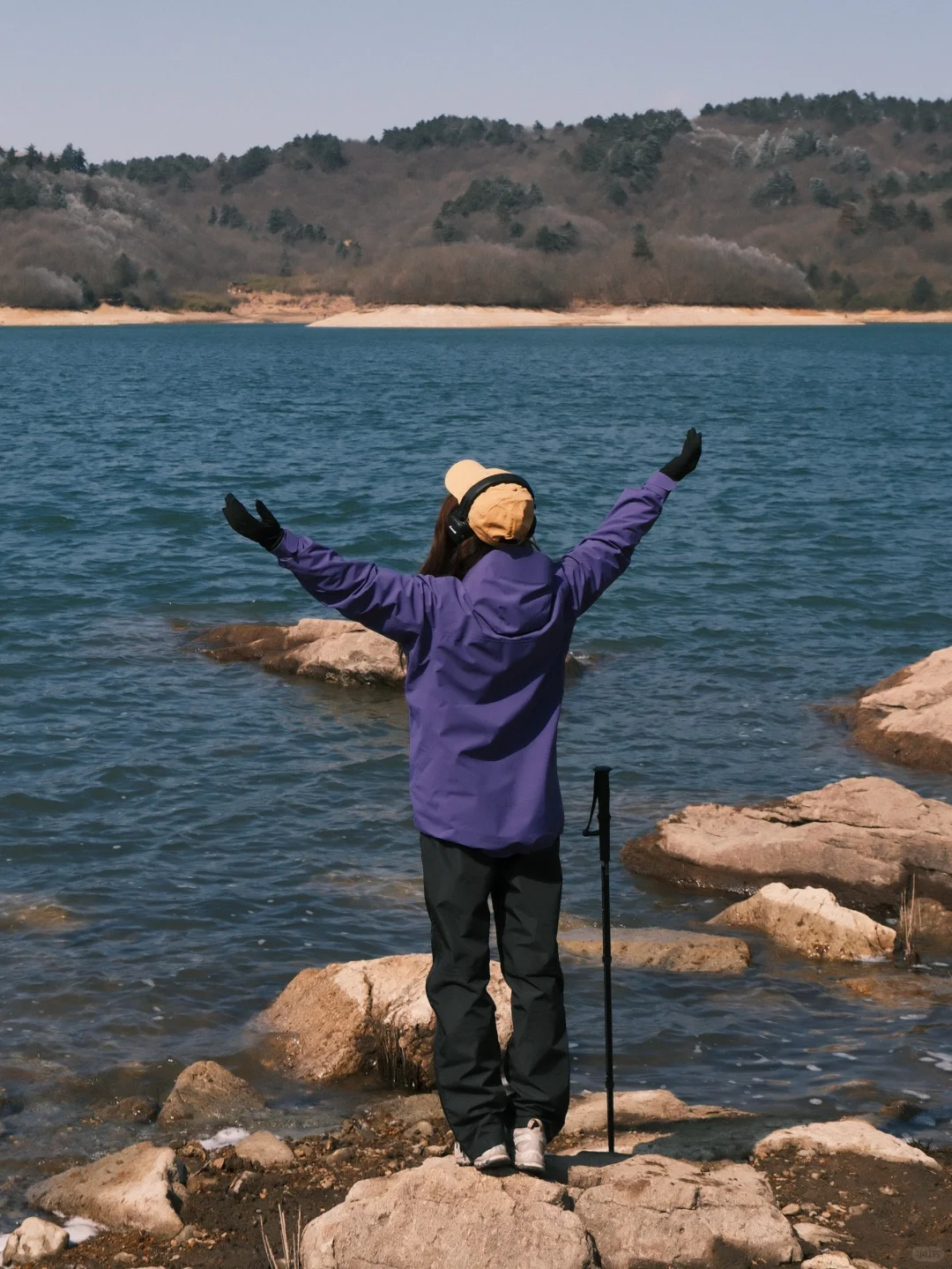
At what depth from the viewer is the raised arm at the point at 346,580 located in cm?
439

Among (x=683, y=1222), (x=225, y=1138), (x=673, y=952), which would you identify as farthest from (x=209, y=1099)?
(x=673, y=952)

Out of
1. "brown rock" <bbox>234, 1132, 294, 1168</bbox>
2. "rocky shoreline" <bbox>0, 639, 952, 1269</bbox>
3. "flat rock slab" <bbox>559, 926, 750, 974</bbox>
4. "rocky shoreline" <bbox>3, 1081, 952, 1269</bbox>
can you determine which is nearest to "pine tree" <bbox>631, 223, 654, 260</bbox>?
"rocky shoreline" <bbox>0, 639, 952, 1269</bbox>

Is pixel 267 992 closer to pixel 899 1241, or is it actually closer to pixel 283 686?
pixel 899 1241

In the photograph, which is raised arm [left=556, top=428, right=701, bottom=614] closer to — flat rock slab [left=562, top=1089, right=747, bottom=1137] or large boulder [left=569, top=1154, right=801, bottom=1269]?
Answer: large boulder [left=569, top=1154, right=801, bottom=1269]

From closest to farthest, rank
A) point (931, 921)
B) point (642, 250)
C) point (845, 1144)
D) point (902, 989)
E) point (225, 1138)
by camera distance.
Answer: point (845, 1144) → point (225, 1138) → point (902, 989) → point (931, 921) → point (642, 250)

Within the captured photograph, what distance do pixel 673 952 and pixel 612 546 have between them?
4.12 m

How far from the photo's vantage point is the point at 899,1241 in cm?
468

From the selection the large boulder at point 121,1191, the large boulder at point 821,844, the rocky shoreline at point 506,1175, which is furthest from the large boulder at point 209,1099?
the large boulder at point 821,844

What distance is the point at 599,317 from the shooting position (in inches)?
7077

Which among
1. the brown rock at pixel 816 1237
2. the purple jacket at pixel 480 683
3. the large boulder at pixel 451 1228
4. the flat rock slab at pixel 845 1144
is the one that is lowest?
the flat rock slab at pixel 845 1144

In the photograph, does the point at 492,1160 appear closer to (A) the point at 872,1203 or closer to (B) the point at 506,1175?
(B) the point at 506,1175

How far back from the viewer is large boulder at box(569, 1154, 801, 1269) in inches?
173

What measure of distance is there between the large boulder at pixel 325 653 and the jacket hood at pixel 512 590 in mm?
9943

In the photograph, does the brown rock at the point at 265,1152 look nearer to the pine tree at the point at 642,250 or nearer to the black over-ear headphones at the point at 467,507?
the black over-ear headphones at the point at 467,507
